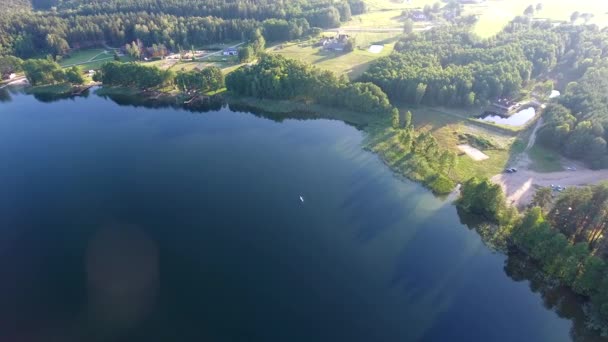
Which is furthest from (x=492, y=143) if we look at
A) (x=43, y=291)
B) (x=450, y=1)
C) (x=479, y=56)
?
(x=450, y=1)

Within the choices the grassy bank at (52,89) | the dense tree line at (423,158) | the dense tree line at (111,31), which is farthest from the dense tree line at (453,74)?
the grassy bank at (52,89)

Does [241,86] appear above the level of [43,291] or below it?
above

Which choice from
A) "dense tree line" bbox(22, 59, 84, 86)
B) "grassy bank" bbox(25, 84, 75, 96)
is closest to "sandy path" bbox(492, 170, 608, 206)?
"grassy bank" bbox(25, 84, 75, 96)

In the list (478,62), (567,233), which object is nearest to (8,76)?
(478,62)

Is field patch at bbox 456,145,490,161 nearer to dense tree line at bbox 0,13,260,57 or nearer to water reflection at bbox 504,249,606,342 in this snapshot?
water reflection at bbox 504,249,606,342

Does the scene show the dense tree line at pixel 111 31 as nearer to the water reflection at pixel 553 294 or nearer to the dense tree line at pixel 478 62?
the dense tree line at pixel 478 62

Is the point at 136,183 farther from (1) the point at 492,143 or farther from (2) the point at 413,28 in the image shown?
(2) the point at 413,28
